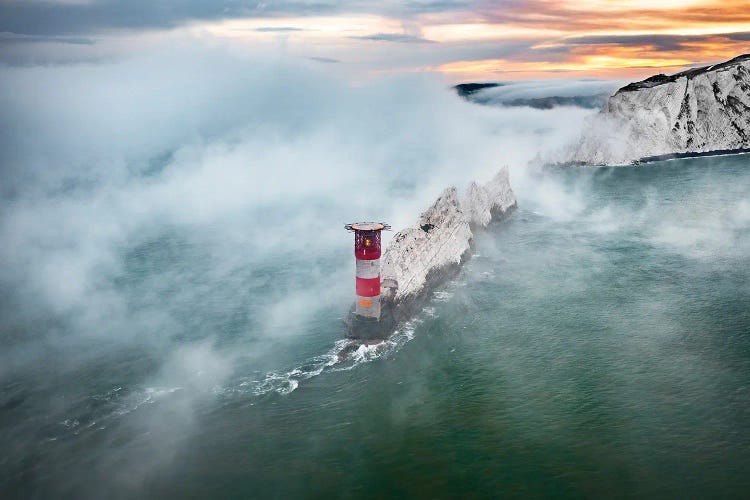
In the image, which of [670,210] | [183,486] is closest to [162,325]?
[183,486]

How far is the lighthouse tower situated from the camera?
2916 inches

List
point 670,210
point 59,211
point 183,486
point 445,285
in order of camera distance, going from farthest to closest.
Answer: point 59,211
point 670,210
point 445,285
point 183,486

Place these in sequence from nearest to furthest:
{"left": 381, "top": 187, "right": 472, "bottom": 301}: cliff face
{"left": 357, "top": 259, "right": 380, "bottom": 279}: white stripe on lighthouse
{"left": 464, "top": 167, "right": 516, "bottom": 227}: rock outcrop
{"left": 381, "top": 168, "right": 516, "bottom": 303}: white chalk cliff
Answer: {"left": 357, "top": 259, "right": 380, "bottom": 279}: white stripe on lighthouse → {"left": 381, "top": 168, "right": 516, "bottom": 303}: white chalk cliff → {"left": 381, "top": 187, "right": 472, "bottom": 301}: cliff face → {"left": 464, "top": 167, "right": 516, "bottom": 227}: rock outcrop

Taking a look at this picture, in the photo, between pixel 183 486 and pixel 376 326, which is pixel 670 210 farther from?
pixel 183 486

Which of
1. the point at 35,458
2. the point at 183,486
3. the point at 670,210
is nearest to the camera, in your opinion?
the point at 183,486

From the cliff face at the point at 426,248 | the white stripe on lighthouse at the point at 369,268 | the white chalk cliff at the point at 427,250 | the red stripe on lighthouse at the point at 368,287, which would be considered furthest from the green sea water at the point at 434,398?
the white stripe on lighthouse at the point at 369,268

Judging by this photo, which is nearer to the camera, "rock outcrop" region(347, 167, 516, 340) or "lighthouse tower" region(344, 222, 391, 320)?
"lighthouse tower" region(344, 222, 391, 320)

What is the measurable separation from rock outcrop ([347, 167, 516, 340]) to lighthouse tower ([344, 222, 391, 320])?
1.93 metres

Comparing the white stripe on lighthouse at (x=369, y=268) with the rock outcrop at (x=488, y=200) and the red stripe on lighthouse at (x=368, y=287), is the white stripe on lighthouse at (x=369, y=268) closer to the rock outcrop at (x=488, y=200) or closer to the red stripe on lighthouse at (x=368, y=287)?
the red stripe on lighthouse at (x=368, y=287)

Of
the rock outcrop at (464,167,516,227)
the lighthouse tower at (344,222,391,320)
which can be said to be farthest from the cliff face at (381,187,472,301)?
the rock outcrop at (464,167,516,227)

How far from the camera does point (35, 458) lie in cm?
5300

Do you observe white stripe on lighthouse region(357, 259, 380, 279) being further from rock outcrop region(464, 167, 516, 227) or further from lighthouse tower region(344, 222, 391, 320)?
rock outcrop region(464, 167, 516, 227)

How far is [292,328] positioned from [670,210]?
112610 mm

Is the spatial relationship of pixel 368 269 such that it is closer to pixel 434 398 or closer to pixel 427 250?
pixel 427 250
